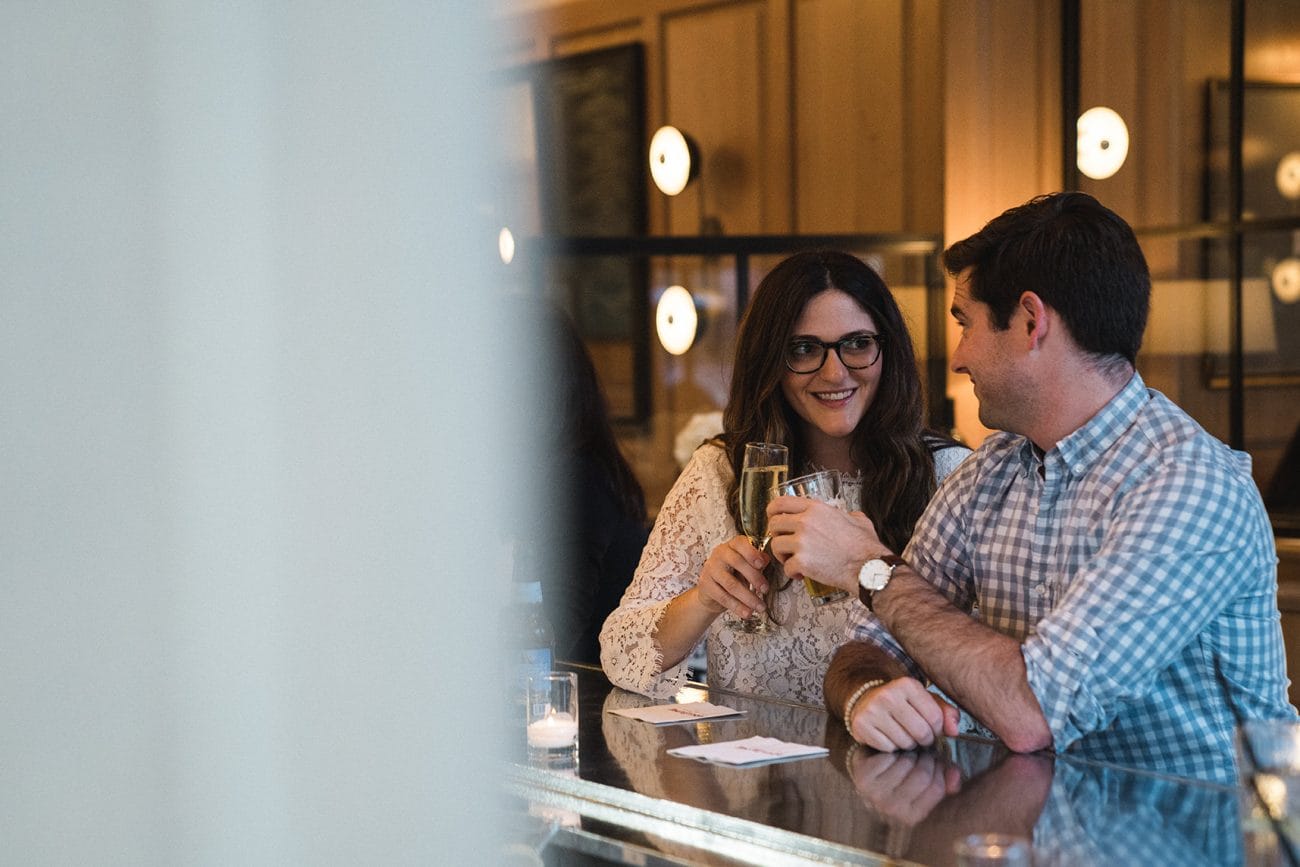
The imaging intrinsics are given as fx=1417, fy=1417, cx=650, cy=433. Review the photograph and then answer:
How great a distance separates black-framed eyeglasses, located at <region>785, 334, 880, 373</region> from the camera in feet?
8.43

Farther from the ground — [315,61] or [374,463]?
[315,61]

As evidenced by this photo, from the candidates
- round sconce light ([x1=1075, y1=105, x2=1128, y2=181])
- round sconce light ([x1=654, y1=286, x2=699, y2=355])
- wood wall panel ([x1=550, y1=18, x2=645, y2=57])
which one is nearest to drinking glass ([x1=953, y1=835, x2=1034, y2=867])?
round sconce light ([x1=1075, y1=105, x2=1128, y2=181])

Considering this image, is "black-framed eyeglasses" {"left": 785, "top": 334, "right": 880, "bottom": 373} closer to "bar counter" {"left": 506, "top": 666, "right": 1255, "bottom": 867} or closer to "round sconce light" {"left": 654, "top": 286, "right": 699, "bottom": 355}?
"bar counter" {"left": 506, "top": 666, "right": 1255, "bottom": 867}

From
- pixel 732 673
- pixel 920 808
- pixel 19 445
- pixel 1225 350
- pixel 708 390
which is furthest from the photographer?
pixel 708 390

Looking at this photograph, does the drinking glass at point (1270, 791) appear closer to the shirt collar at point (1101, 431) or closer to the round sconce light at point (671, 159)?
the shirt collar at point (1101, 431)

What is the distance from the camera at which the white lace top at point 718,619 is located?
2398 millimetres

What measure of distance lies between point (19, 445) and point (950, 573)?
77.8 inches

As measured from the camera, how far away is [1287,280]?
5852mm

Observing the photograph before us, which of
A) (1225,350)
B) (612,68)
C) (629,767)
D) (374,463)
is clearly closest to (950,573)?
(629,767)

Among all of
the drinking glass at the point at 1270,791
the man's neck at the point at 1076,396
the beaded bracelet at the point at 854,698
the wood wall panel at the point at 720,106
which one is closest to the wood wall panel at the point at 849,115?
the wood wall panel at the point at 720,106

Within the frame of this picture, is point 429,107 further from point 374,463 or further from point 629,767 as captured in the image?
point 629,767

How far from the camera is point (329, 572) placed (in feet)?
1.37

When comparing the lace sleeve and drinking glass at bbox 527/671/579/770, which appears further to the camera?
the lace sleeve

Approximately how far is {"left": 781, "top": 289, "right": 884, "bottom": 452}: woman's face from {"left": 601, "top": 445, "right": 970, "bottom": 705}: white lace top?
0.16 metres
